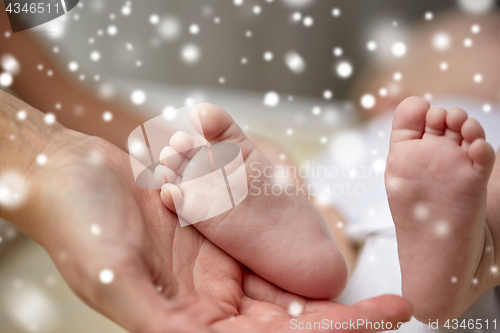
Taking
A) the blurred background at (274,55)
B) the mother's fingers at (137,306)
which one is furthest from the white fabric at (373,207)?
the mother's fingers at (137,306)

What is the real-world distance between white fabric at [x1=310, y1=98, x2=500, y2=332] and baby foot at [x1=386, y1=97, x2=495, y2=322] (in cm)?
11

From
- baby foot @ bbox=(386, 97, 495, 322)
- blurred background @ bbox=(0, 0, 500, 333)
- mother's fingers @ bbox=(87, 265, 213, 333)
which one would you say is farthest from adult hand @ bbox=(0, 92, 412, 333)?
blurred background @ bbox=(0, 0, 500, 333)

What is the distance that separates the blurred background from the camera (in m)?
0.96

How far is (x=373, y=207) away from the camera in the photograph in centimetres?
85

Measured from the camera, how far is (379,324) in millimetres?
416

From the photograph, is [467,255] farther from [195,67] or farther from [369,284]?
[195,67]

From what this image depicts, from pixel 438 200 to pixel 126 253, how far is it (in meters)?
0.43

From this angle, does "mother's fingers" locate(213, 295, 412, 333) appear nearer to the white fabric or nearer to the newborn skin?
the newborn skin

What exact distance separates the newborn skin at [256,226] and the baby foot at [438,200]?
5.0 inches

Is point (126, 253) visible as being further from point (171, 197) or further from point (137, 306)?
point (171, 197)

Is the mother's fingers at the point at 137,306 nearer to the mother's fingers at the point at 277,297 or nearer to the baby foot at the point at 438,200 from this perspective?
the mother's fingers at the point at 277,297

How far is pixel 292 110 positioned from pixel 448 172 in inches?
31.1

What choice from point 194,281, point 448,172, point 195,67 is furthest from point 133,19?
point 448,172

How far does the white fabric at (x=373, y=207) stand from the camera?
731 mm
